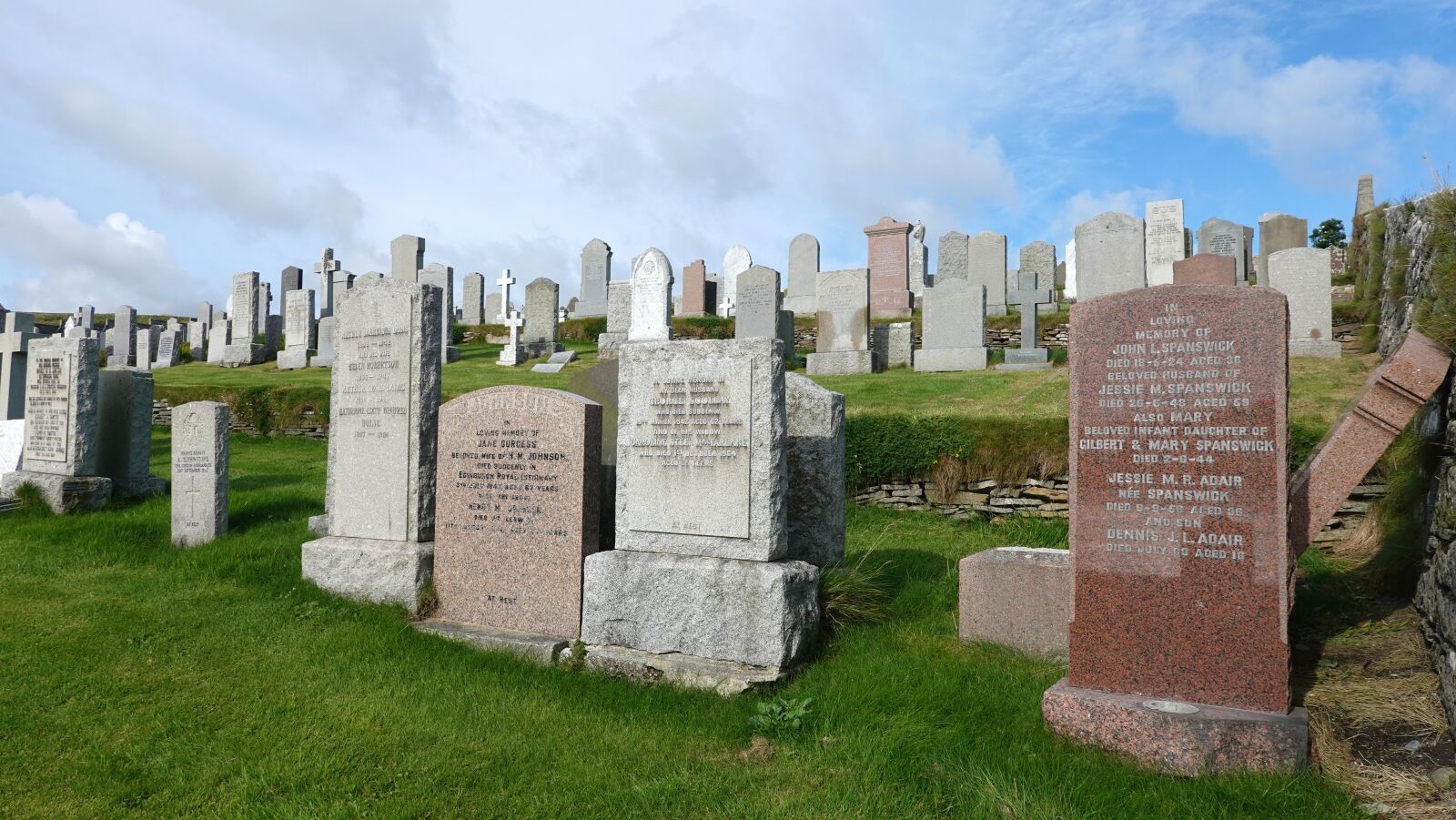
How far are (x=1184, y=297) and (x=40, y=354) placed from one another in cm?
1081

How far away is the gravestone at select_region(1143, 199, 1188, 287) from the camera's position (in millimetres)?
21484

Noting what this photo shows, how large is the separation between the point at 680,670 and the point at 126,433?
7.76m

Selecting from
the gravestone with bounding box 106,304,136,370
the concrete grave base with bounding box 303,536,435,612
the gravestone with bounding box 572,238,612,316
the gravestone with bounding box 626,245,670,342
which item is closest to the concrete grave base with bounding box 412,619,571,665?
the concrete grave base with bounding box 303,536,435,612

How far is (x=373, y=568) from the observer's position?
5805 mm

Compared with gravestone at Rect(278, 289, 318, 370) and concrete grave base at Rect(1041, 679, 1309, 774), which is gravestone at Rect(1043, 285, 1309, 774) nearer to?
concrete grave base at Rect(1041, 679, 1309, 774)

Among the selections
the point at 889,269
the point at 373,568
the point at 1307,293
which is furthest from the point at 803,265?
the point at 373,568

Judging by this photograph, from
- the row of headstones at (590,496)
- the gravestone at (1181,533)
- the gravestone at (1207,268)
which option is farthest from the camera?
the gravestone at (1207,268)

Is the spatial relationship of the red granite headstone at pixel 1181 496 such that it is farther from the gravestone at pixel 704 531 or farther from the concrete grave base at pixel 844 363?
the concrete grave base at pixel 844 363

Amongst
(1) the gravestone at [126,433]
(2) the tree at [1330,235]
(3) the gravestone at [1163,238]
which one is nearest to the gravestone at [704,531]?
(1) the gravestone at [126,433]

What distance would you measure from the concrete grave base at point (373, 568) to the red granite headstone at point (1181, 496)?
13.3 ft

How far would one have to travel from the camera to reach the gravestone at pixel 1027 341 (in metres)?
14.9

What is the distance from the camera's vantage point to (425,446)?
5.90 metres

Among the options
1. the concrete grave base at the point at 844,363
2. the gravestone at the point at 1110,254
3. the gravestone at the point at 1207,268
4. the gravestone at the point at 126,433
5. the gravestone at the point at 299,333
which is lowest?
the gravestone at the point at 126,433

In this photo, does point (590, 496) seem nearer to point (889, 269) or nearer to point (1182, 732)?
point (1182, 732)
